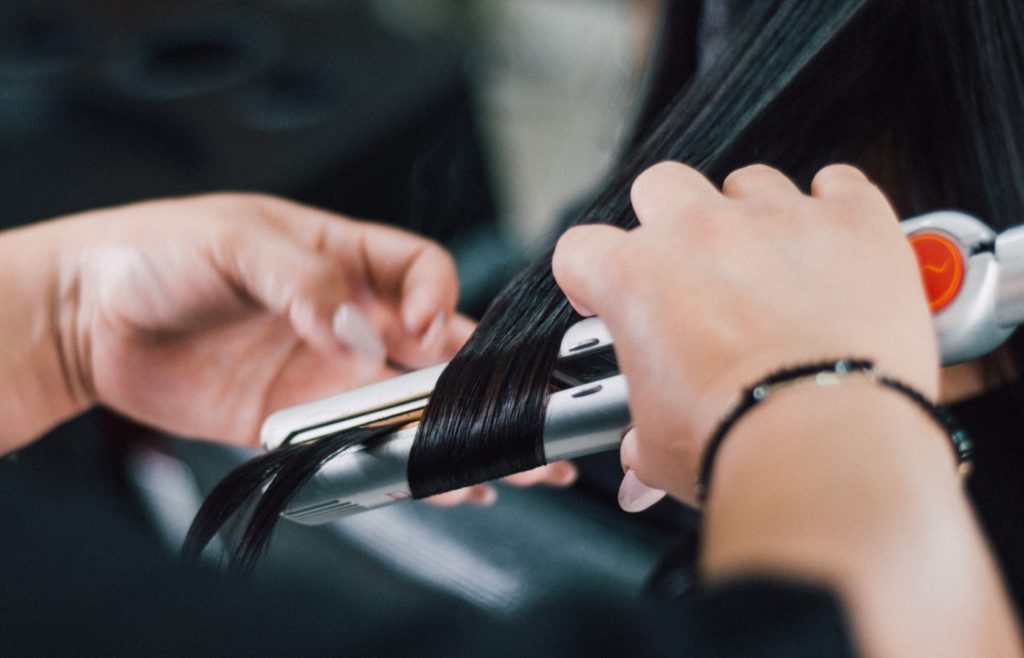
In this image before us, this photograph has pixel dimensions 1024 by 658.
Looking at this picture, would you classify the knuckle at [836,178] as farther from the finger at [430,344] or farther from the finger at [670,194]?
the finger at [430,344]

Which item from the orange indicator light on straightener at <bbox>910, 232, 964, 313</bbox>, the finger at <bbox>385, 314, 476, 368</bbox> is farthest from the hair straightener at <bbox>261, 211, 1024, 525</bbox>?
the finger at <bbox>385, 314, 476, 368</bbox>

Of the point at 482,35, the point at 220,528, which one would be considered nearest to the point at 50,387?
the point at 220,528

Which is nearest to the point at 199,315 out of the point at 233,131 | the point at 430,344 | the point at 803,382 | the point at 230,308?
the point at 230,308

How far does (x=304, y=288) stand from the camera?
48 cm

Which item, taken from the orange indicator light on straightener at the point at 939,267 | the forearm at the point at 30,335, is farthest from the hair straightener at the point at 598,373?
the forearm at the point at 30,335

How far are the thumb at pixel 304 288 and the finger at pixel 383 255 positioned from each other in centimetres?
4

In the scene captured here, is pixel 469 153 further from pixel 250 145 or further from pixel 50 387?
pixel 50 387

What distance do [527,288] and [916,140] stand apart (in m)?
0.20

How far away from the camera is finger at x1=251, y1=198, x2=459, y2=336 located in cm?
52

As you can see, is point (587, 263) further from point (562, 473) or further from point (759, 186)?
point (562, 473)

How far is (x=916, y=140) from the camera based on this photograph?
44 cm

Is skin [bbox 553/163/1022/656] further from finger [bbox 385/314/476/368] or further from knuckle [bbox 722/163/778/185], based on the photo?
finger [bbox 385/314/476/368]

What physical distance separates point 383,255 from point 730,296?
0.29m

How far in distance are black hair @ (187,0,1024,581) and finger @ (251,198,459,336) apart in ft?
0.31
